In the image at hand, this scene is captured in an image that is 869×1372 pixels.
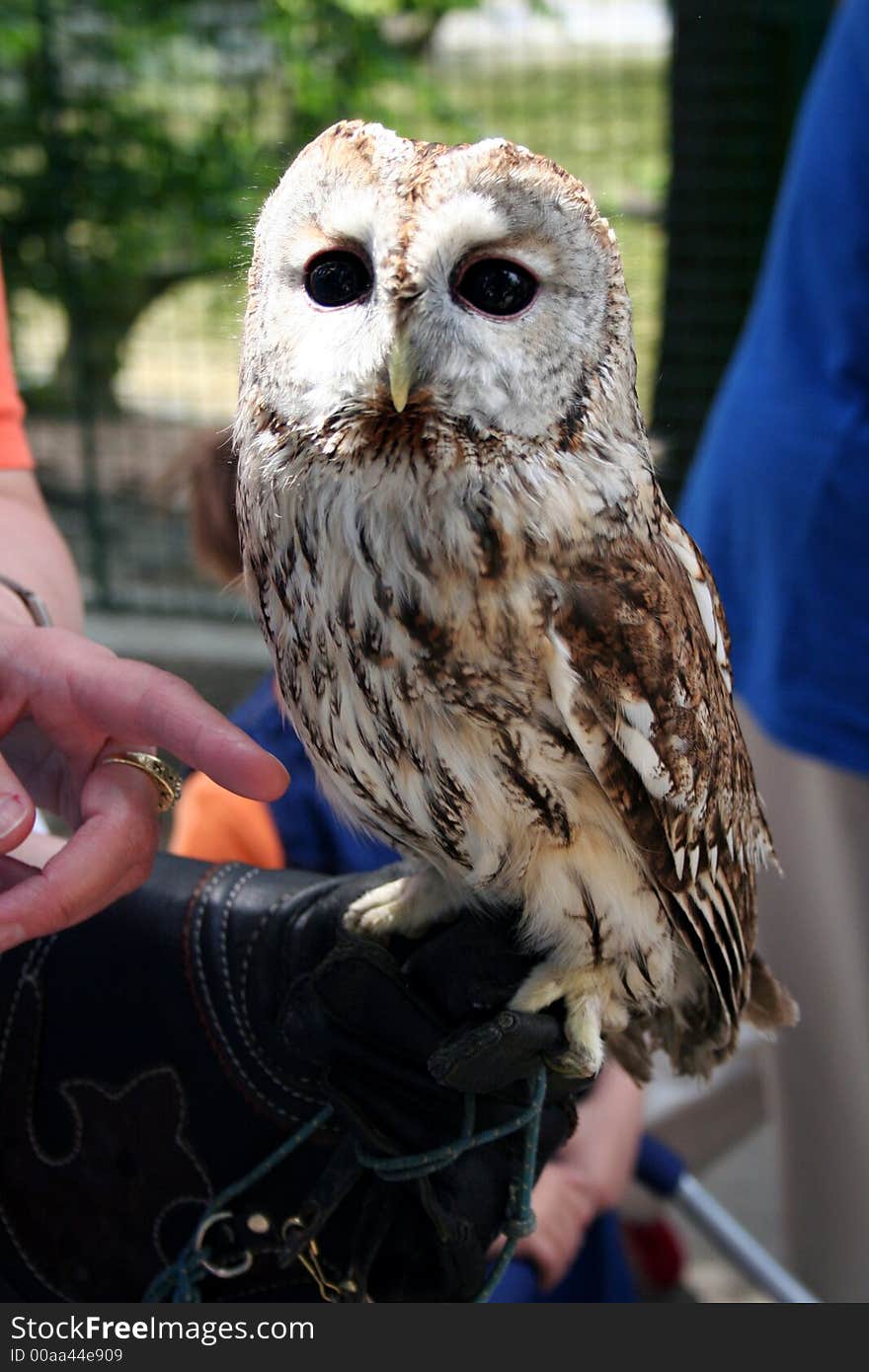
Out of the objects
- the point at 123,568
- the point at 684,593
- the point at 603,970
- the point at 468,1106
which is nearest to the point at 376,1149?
→ the point at 468,1106

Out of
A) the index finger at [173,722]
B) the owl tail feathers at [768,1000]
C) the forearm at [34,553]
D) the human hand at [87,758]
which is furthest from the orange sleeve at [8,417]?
the owl tail feathers at [768,1000]

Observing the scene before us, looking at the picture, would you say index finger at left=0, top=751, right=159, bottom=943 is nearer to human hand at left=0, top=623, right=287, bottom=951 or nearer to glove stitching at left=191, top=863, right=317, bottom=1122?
human hand at left=0, top=623, right=287, bottom=951

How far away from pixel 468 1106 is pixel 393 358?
2.28 ft

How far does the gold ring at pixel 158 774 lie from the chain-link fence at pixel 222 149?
2.61 meters

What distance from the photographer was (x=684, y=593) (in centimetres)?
117

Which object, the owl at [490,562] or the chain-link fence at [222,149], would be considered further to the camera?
the chain-link fence at [222,149]

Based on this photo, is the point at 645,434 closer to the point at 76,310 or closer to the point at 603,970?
the point at 603,970

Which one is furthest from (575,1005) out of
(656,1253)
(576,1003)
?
(656,1253)

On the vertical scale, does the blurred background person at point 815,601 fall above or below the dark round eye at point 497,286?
below

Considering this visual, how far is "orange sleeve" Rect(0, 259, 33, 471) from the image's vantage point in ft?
4.92

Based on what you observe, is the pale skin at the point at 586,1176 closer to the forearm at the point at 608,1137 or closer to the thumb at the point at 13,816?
the forearm at the point at 608,1137

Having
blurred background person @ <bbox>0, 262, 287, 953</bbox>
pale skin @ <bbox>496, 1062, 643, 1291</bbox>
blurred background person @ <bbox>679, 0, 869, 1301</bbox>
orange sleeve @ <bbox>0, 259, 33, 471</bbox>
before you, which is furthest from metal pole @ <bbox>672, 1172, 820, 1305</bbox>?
orange sleeve @ <bbox>0, 259, 33, 471</bbox>

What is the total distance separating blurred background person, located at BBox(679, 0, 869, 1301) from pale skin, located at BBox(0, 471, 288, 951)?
1.17 meters

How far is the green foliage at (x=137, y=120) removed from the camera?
3.96m
